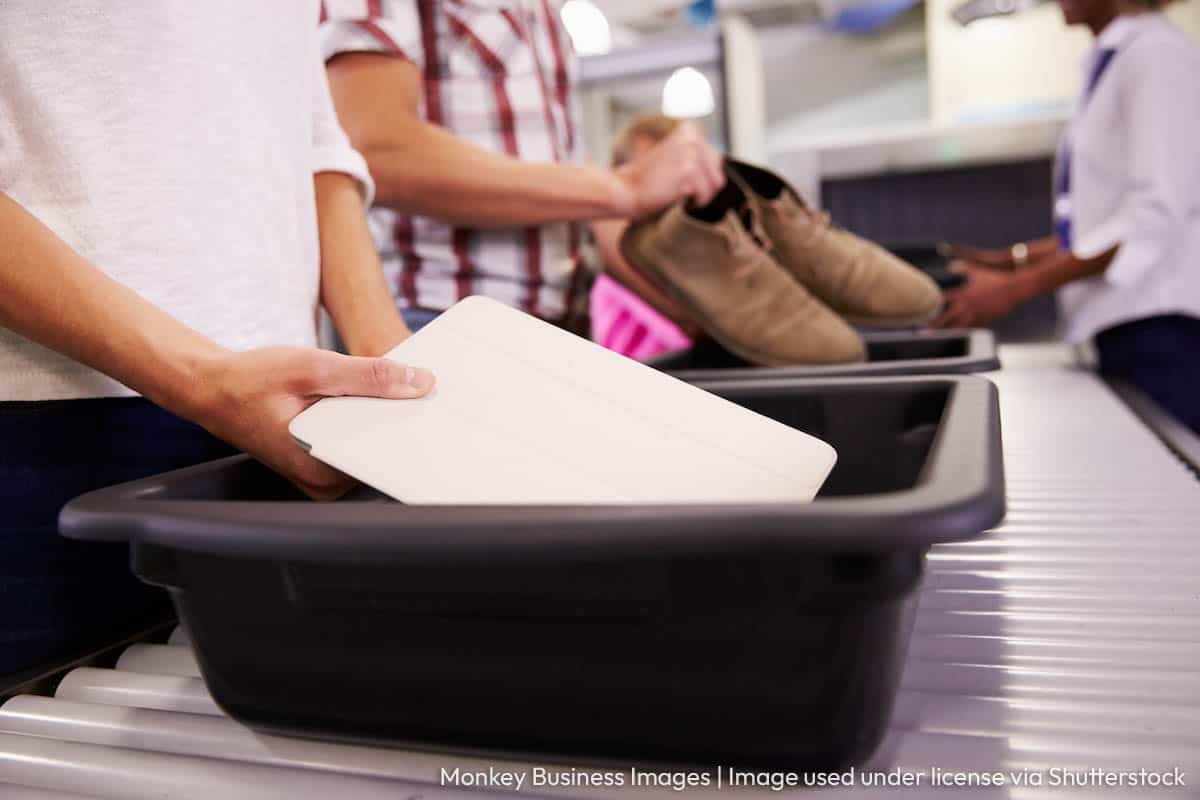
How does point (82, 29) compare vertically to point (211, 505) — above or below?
above

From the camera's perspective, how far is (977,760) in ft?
1.07

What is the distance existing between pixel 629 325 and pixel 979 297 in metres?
0.72

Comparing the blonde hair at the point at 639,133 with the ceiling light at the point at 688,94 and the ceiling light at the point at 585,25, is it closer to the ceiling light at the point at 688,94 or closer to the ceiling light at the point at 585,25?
the ceiling light at the point at 585,25

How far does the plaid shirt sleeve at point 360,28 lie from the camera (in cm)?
82

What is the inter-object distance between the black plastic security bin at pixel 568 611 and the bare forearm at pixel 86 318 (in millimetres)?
70

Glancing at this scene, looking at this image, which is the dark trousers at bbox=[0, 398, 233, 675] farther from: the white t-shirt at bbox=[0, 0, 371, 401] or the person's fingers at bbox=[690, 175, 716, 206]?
the person's fingers at bbox=[690, 175, 716, 206]

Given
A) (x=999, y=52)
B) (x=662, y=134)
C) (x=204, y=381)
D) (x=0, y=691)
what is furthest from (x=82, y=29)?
(x=999, y=52)

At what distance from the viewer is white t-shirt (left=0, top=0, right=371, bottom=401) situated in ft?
1.56

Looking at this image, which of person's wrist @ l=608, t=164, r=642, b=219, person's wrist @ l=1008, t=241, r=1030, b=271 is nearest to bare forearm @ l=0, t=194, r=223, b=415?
person's wrist @ l=608, t=164, r=642, b=219

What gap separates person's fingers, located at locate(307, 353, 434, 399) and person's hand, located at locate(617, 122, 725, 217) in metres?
0.55

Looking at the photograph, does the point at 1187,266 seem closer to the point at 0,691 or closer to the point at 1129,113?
the point at 1129,113

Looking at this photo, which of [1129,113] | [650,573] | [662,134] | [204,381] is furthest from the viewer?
[662,134]

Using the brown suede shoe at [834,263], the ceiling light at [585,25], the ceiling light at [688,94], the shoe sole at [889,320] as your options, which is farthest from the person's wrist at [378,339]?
the ceiling light at [688,94]

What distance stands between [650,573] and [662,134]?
1.85 metres
